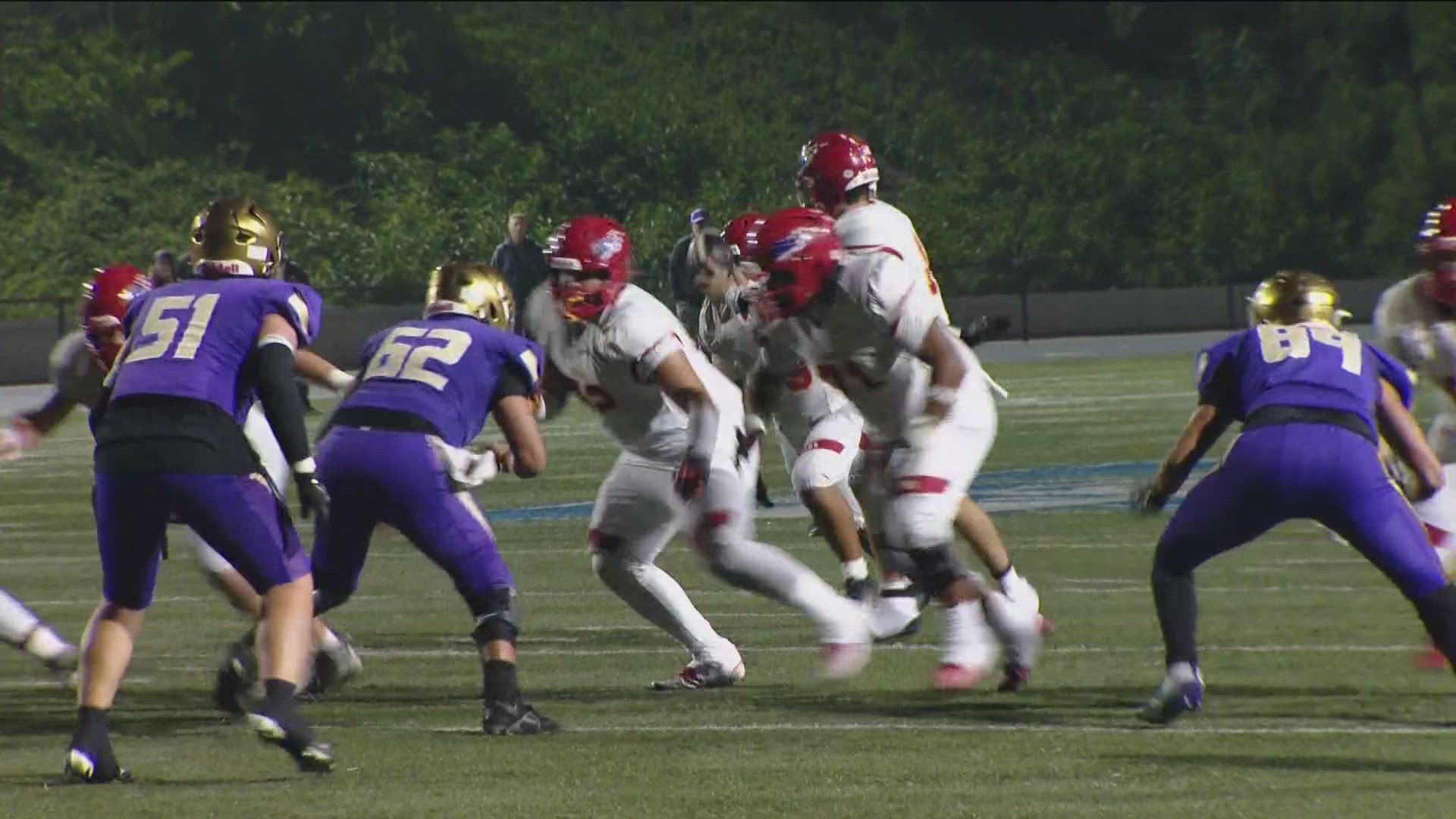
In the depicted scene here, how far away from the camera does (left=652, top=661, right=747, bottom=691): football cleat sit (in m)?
8.57

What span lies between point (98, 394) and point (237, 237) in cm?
131

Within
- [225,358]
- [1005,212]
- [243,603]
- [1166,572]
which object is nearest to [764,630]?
[243,603]

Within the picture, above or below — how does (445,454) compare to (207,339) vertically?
below

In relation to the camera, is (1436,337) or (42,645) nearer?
(42,645)

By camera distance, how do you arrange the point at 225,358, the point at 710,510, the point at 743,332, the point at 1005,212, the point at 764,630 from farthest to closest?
the point at 1005,212
the point at 743,332
the point at 764,630
the point at 710,510
the point at 225,358

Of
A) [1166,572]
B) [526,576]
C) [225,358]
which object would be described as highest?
[225,358]

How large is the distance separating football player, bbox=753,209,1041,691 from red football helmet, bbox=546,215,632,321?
1.71 feet

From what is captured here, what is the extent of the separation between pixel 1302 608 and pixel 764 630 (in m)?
2.24

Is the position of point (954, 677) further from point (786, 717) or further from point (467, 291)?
point (467, 291)

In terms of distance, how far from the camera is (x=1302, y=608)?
1051 cm

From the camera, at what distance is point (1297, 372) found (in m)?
7.38

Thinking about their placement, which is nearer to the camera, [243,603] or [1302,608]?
[243,603]

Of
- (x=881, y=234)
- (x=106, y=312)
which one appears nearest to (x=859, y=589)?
(x=881, y=234)

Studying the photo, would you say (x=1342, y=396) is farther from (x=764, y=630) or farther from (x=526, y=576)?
(x=526, y=576)
